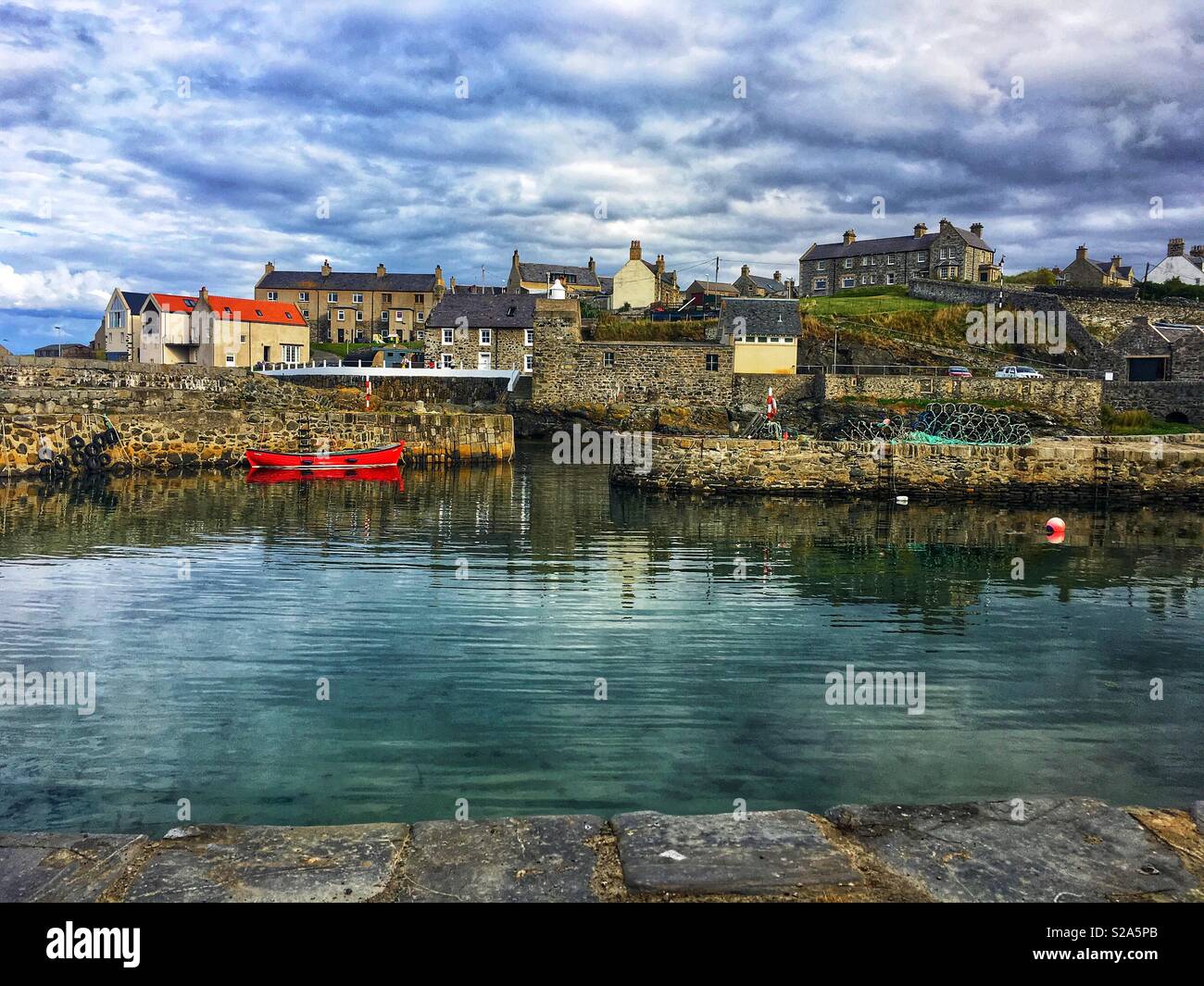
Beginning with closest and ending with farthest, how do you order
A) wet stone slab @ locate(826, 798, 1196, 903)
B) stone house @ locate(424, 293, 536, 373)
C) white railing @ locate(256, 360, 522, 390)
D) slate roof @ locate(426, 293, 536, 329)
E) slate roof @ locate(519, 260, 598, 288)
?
wet stone slab @ locate(826, 798, 1196, 903), white railing @ locate(256, 360, 522, 390), stone house @ locate(424, 293, 536, 373), slate roof @ locate(426, 293, 536, 329), slate roof @ locate(519, 260, 598, 288)

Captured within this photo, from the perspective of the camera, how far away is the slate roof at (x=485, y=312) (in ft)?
214

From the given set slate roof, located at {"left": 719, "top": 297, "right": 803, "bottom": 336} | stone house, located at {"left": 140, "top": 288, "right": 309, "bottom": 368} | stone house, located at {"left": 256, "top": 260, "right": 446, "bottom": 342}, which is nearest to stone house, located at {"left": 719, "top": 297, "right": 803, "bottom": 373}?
slate roof, located at {"left": 719, "top": 297, "right": 803, "bottom": 336}

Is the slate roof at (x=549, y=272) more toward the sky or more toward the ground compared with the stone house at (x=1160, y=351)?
more toward the sky

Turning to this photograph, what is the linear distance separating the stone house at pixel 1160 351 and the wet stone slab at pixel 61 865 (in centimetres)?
5437

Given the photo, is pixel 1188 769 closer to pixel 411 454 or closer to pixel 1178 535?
pixel 1178 535

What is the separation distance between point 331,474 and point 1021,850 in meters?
33.8

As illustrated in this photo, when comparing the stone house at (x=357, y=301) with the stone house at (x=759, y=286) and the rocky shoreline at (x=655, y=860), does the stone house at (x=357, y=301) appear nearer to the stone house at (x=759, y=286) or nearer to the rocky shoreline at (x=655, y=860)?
the stone house at (x=759, y=286)

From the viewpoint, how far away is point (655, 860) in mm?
3891

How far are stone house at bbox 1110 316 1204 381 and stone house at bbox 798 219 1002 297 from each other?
74.7ft

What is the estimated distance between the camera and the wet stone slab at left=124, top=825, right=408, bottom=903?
3607mm

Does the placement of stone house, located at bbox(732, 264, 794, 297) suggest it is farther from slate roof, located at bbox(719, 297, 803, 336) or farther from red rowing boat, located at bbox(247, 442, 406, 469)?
red rowing boat, located at bbox(247, 442, 406, 469)

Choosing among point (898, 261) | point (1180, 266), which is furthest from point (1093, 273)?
point (898, 261)

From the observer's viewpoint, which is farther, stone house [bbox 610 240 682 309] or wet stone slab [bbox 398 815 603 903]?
stone house [bbox 610 240 682 309]

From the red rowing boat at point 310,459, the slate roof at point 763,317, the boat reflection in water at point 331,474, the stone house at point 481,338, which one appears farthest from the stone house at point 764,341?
the red rowing boat at point 310,459
